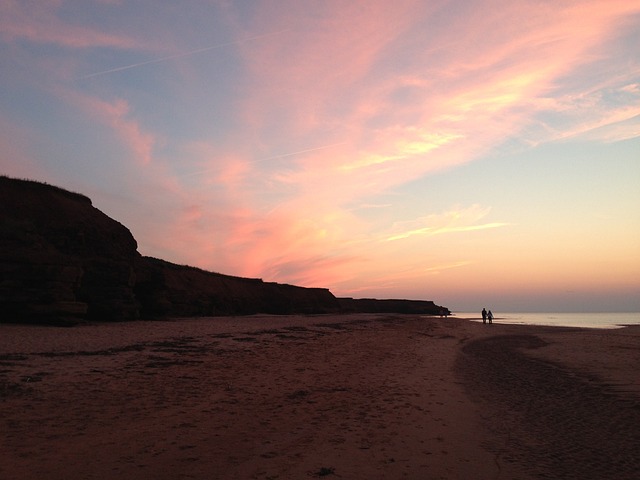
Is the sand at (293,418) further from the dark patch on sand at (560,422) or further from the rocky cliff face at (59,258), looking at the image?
the rocky cliff face at (59,258)

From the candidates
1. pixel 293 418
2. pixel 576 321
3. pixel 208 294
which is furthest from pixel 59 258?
pixel 576 321

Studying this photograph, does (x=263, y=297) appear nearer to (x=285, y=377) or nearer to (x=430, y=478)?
(x=285, y=377)

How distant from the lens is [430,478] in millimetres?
5699

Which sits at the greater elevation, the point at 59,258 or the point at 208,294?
the point at 59,258

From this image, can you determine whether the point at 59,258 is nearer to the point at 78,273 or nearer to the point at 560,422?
the point at 78,273

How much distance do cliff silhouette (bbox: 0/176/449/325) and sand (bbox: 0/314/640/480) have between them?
722 cm

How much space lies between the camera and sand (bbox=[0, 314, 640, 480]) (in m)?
5.89

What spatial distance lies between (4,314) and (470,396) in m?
23.0

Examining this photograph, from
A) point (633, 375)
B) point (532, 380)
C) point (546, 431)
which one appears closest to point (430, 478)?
point (546, 431)

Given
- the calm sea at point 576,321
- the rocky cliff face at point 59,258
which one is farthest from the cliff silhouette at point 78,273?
the calm sea at point 576,321

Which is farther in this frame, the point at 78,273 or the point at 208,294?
the point at 208,294

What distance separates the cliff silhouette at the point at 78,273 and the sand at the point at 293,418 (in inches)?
284

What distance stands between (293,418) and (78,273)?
68.0 ft

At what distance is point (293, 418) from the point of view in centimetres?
838
